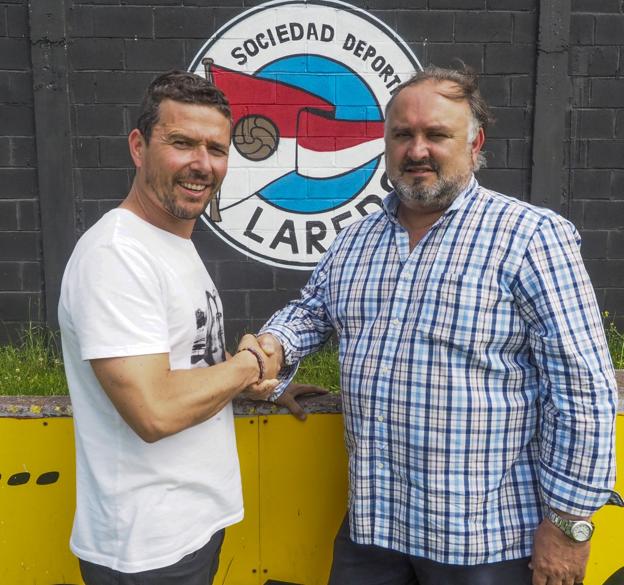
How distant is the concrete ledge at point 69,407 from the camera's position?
213 centimetres

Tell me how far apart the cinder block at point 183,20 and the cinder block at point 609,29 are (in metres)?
2.55

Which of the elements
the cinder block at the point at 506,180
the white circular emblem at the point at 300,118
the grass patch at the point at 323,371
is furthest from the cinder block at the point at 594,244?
the grass patch at the point at 323,371

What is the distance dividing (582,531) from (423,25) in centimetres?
360

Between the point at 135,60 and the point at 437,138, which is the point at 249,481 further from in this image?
the point at 135,60

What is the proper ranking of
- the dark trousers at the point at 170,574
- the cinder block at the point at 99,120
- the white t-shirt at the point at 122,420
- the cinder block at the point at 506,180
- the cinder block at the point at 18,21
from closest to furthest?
the white t-shirt at the point at 122,420, the dark trousers at the point at 170,574, the cinder block at the point at 18,21, the cinder block at the point at 99,120, the cinder block at the point at 506,180

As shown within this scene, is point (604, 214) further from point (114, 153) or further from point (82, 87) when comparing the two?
point (82, 87)

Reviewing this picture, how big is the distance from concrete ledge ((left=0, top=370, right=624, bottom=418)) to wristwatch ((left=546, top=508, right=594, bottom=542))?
65 centimetres

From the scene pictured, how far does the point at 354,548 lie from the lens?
1.87m

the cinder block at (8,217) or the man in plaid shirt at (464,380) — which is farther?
the cinder block at (8,217)

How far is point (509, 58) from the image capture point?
14.5 ft

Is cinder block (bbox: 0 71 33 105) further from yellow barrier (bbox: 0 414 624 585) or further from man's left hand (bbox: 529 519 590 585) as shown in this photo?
man's left hand (bbox: 529 519 590 585)

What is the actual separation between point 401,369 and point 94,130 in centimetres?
335

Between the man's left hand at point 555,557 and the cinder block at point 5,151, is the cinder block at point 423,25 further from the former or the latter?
the man's left hand at point 555,557

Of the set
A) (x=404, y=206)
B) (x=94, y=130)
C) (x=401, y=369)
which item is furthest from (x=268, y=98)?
(x=401, y=369)
